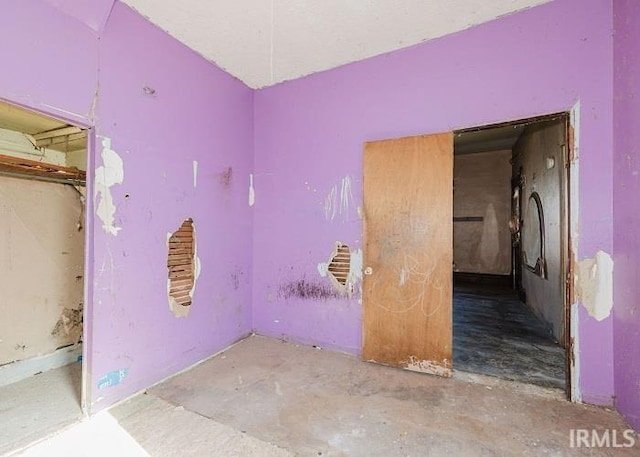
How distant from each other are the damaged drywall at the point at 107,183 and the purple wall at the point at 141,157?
0.04 meters

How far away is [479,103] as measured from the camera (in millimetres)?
2459

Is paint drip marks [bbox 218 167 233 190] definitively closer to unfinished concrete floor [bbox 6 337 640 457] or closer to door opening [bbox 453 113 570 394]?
unfinished concrete floor [bbox 6 337 640 457]

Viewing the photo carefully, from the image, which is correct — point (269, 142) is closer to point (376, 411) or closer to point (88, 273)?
point (88, 273)

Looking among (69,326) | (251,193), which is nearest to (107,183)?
(251,193)

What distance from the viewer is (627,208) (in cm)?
190

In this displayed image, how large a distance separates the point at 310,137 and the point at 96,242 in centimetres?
207

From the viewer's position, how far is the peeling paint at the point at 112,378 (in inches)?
81.6

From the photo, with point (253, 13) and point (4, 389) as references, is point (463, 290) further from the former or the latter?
point (4, 389)

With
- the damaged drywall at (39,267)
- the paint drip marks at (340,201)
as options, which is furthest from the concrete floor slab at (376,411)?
the paint drip marks at (340,201)

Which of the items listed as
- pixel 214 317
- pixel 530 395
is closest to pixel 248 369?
pixel 214 317

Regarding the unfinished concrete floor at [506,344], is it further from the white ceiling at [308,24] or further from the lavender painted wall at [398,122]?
the white ceiling at [308,24]

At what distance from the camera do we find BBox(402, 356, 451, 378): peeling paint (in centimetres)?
254

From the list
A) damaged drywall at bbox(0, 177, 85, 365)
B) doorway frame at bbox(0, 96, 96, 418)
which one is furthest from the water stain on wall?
doorway frame at bbox(0, 96, 96, 418)

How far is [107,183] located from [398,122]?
2.35 metres
